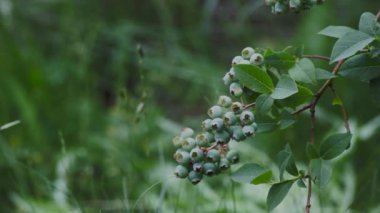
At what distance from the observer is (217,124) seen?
849 millimetres

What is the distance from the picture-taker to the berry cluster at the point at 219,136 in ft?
2.80

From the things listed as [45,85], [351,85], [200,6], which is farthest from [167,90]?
[351,85]

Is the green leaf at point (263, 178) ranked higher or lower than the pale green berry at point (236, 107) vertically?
lower

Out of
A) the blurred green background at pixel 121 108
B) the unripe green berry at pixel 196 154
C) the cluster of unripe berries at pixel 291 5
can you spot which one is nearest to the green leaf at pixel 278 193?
the unripe green berry at pixel 196 154

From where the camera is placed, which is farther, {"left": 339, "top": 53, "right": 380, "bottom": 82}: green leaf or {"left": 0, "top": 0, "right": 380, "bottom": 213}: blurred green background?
{"left": 0, "top": 0, "right": 380, "bottom": 213}: blurred green background

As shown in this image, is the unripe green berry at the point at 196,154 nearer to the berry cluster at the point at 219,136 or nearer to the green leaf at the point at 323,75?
the berry cluster at the point at 219,136

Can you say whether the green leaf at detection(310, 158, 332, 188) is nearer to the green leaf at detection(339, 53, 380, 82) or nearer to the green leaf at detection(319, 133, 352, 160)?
the green leaf at detection(319, 133, 352, 160)

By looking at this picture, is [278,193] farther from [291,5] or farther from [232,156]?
[291,5]

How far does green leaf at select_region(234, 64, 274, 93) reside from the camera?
86 centimetres

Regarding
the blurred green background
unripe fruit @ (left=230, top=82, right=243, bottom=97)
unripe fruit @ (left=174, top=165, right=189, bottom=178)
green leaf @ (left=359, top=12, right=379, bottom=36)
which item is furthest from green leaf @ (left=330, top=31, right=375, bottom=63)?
the blurred green background

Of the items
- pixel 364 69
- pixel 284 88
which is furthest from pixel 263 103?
pixel 364 69

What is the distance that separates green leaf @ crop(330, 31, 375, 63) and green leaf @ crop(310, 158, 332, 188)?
150 millimetres

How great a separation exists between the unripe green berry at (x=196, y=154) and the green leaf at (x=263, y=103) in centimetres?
9

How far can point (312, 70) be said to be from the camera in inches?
35.6
